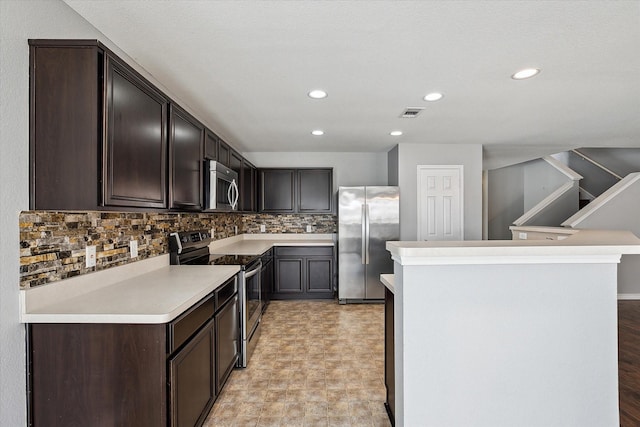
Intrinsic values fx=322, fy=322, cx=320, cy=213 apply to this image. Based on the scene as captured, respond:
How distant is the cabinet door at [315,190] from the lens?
5180 millimetres

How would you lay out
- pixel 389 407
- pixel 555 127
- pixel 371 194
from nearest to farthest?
pixel 389 407 → pixel 555 127 → pixel 371 194

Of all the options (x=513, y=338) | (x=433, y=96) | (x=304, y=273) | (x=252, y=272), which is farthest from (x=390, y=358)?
(x=304, y=273)

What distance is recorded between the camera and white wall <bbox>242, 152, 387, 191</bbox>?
18.0 feet

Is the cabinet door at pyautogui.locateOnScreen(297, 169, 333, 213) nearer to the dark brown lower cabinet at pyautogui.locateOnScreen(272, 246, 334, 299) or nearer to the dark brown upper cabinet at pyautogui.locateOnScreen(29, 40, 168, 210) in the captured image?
the dark brown lower cabinet at pyautogui.locateOnScreen(272, 246, 334, 299)

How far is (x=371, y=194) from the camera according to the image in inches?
187

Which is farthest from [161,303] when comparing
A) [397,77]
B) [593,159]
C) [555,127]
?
[593,159]

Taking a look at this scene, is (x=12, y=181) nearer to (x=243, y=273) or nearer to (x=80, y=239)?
(x=80, y=239)

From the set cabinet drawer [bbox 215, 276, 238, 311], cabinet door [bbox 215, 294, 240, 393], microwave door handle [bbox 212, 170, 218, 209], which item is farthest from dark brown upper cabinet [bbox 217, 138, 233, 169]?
cabinet door [bbox 215, 294, 240, 393]

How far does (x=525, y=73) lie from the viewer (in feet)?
7.72

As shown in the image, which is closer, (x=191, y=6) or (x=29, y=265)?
(x=29, y=265)

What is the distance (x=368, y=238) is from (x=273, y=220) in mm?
1717

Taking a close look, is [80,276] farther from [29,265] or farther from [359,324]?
[359,324]

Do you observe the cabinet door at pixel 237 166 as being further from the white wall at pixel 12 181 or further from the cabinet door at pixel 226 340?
the white wall at pixel 12 181

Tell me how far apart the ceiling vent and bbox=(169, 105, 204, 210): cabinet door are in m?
1.95
